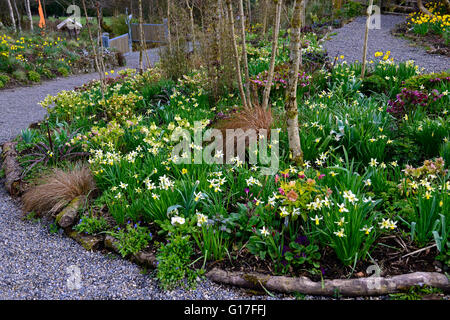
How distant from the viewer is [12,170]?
13.0ft

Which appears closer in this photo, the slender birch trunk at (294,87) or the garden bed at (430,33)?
the slender birch trunk at (294,87)

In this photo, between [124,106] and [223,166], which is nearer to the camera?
[223,166]

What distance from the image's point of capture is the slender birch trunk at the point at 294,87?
2.80 meters

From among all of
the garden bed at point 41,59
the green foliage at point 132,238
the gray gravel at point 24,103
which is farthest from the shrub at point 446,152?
the garden bed at point 41,59

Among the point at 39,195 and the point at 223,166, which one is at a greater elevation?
the point at 223,166

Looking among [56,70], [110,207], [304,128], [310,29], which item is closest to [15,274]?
[110,207]

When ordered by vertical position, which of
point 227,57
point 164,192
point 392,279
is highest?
point 227,57

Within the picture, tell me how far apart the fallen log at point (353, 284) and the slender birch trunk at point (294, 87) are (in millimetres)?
1228

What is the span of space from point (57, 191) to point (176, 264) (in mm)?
1623

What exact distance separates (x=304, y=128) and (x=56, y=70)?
371 inches

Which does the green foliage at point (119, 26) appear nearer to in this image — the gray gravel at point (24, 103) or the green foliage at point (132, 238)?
the gray gravel at point (24, 103)

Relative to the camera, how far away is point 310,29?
10.9 meters
